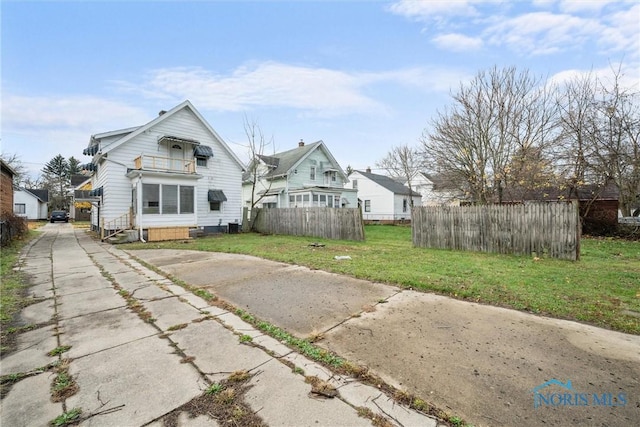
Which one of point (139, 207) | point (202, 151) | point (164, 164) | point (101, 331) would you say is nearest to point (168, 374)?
point (101, 331)

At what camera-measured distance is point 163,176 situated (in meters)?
14.3

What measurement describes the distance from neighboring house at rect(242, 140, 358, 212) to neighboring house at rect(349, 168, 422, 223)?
5.94 m

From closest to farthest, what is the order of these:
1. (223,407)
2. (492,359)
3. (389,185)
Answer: (223,407)
(492,359)
(389,185)

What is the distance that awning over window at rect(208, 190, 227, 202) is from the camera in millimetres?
17484

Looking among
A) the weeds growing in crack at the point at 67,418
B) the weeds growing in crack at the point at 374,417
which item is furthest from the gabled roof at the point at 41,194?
the weeds growing in crack at the point at 374,417

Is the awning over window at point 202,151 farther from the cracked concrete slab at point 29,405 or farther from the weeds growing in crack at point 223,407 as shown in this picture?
the weeds growing in crack at point 223,407

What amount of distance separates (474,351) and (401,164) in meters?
31.5

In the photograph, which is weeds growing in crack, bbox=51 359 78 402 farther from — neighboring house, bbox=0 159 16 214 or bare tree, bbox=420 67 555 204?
neighboring house, bbox=0 159 16 214

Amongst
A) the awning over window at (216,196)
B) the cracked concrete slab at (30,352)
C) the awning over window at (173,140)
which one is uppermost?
the awning over window at (173,140)

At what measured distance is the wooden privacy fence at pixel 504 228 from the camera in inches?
305

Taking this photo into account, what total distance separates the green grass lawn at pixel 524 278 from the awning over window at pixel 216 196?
32.0 feet

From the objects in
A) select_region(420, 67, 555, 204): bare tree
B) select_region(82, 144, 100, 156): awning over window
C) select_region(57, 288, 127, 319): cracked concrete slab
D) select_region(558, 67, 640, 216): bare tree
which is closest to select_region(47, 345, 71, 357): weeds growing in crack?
select_region(57, 288, 127, 319): cracked concrete slab

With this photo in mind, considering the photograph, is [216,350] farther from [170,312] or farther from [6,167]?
[6,167]

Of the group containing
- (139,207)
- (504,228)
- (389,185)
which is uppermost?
(389,185)
